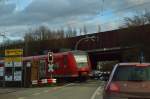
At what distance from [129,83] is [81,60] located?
4084 cm

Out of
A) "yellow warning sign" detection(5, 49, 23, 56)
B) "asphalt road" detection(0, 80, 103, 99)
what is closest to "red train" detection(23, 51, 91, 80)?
"yellow warning sign" detection(5, 49, 23, 56)

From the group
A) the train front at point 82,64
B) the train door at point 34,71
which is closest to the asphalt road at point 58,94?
the train door at point 34,71

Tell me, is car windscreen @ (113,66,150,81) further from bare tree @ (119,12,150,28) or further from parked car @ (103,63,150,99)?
bare tree @ (119,12,150,28)

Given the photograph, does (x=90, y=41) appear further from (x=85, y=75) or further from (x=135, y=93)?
(x=135, y=93)

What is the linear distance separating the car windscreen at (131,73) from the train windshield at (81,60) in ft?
131

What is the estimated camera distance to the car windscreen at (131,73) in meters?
13.2

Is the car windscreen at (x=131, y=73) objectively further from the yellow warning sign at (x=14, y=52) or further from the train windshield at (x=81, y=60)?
the train windshield at (x=81, y=60)

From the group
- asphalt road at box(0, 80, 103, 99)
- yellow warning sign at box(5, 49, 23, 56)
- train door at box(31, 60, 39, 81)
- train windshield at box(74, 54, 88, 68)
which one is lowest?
asphalt road at box(0, 80, 103, 99)

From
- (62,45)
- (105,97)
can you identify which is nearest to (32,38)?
(62,45)

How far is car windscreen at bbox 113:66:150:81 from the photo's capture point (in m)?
13.2

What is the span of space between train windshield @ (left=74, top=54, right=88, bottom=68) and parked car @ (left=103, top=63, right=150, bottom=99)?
1564 inches

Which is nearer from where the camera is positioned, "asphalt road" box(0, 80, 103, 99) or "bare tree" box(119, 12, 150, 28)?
"asphalt road" box(0, 80, 103, 99)

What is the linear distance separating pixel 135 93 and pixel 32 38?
119321mm

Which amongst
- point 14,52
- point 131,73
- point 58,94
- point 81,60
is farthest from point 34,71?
point 131,73
